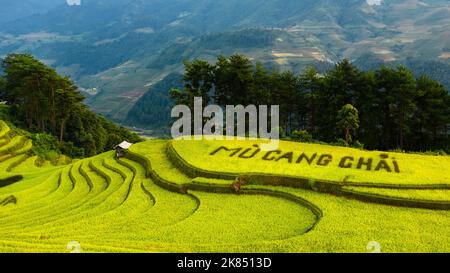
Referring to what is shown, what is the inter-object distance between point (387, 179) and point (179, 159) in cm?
1383

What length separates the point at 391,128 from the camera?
1773 inches

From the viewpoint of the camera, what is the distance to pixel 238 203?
74.2ft

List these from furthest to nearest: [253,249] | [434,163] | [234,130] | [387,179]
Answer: [234,130] < [434,163] < [387,179] < [253,249]

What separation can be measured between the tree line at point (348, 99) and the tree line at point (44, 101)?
15.8 metres

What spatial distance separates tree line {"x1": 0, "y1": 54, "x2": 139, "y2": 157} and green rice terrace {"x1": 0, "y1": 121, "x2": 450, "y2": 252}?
71.5ft

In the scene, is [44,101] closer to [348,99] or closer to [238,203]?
[348,99]

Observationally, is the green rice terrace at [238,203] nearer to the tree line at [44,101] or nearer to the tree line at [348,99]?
the tree line at [348,99]

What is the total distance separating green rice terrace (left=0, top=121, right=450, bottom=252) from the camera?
642 inches

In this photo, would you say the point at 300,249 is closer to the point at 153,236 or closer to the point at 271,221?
the point at 271,221

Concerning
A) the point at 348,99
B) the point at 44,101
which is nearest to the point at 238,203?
the point at 348,99

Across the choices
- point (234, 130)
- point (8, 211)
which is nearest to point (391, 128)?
point (234, 130)

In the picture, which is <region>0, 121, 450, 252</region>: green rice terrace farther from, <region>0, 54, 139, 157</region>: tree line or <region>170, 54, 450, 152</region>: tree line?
<region>0, 54, 139, 157</region>: tree line

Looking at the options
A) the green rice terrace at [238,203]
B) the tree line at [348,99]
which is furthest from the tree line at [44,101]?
the green rice terrace at [238,203]

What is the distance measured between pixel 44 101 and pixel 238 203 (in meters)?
39.6
